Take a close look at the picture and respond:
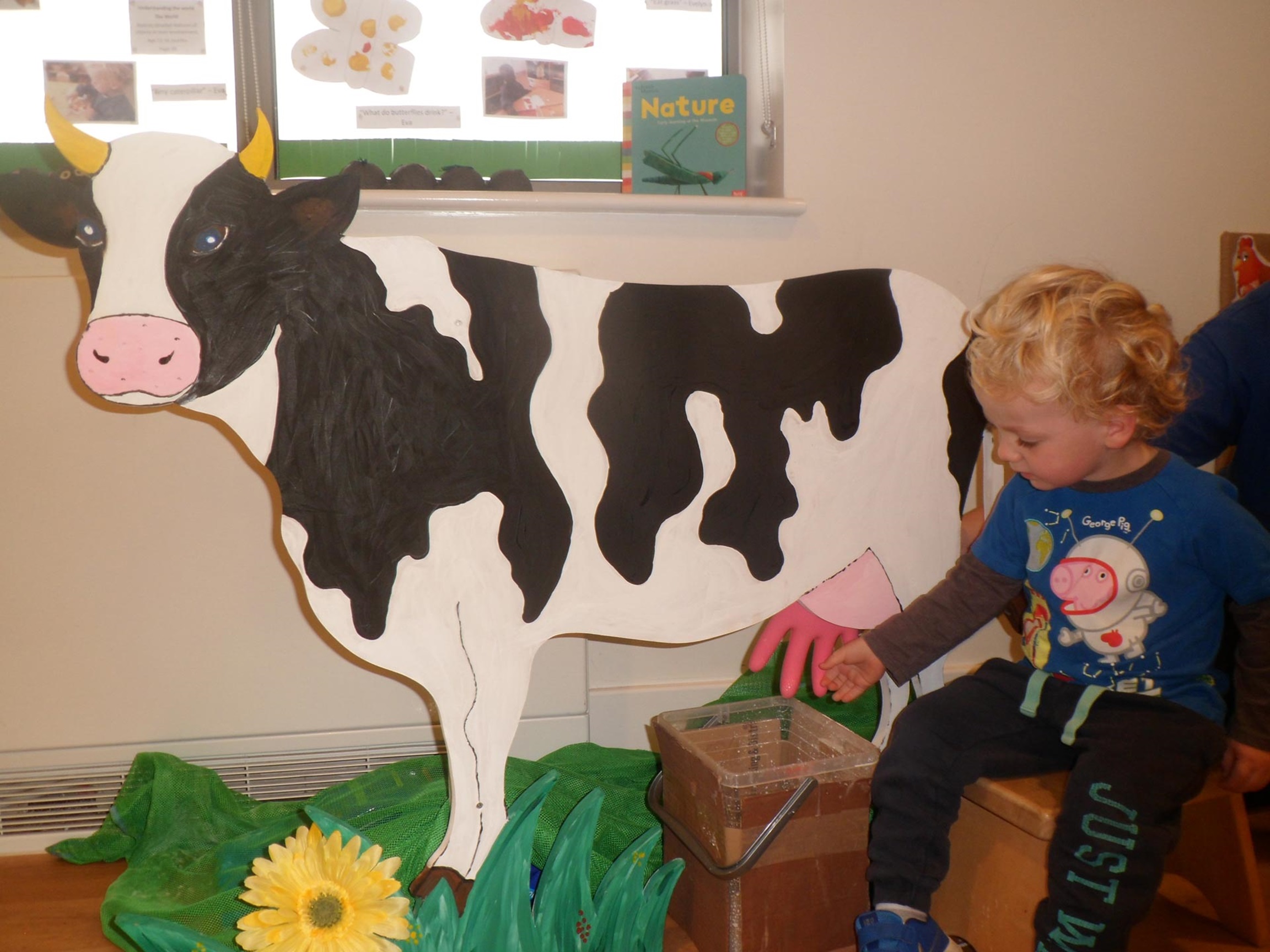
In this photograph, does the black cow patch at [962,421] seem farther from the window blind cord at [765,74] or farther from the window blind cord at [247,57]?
the window blind cord at [247,57]

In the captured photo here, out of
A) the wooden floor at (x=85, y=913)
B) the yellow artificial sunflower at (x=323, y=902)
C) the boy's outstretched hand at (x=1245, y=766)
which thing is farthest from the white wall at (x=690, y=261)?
the boy's outstretched hand at (x=1245, y=766)

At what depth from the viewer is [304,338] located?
980 millimetres

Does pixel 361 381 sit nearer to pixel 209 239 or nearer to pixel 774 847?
pixel 209 239

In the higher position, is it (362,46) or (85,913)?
(362,46)

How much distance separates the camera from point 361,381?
39.0 inches

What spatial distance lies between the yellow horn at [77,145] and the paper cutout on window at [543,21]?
827mm

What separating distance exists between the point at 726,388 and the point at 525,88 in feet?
2.59

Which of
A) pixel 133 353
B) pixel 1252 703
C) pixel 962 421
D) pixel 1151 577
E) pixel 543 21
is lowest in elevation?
pixel 1252 703

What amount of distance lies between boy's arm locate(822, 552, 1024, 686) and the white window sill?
2.07 feet

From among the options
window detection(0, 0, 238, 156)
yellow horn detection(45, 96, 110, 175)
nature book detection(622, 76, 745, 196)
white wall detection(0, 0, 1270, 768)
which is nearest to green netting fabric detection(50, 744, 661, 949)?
white wall detection(0, 0, 1270, 768)

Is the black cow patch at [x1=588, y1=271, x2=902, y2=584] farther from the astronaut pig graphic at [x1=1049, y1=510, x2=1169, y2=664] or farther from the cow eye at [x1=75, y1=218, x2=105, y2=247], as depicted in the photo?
the cow eye at [x1=75, y1=218, x2=105, y2=247]

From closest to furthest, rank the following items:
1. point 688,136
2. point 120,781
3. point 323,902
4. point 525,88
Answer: point 323,902 < point 120,781 < point 688,136 < point 525,88

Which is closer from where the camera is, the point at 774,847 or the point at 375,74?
the point at 774,847

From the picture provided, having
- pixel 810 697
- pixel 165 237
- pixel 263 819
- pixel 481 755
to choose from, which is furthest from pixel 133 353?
pixel 810 697
